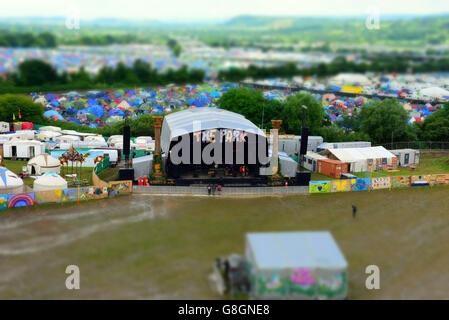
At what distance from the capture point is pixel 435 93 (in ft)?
151

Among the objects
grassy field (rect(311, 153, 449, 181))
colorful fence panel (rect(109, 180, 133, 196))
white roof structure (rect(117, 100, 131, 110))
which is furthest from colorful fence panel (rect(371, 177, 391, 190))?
white roof structure (rect(117, 100, 131, 110))

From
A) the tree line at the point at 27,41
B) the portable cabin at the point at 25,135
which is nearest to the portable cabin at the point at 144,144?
the portable cabin at the point at 25,135

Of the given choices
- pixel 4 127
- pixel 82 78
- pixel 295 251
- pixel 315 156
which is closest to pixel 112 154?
pixel 315 156

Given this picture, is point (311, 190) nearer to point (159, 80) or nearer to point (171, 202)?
point (171, 202)

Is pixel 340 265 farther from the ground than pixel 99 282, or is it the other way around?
pixel 340 265

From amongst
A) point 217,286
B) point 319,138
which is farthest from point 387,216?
point 319,138

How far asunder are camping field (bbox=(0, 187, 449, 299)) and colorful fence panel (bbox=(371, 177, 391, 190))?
6.87ft

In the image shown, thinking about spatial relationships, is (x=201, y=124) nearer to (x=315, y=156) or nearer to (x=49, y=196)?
(x=315, y=156)

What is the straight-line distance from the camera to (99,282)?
11.8 meters

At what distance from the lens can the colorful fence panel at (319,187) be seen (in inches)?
810

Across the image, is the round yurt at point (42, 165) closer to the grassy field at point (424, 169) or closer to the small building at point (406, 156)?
the grassy field at point (424, 169)

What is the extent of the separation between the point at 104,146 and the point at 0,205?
1027 centimetres

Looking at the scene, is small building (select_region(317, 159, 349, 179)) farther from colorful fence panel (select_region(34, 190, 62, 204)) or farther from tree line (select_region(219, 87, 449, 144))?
colorful fence panel (select_region(34, 190, 62, 204))

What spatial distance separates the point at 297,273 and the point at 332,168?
532 inches
